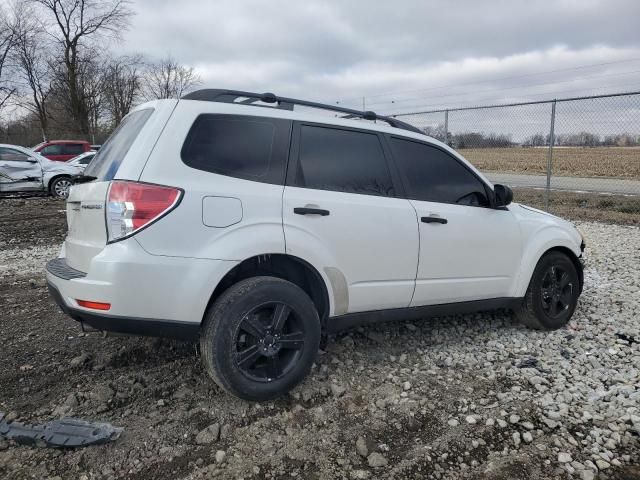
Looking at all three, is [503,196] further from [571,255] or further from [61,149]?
[61,149]

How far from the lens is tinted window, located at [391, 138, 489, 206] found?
11.9 ft

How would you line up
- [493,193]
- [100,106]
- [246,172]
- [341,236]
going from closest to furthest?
[246,172] < [341,236] < [493,193] < [100,106]

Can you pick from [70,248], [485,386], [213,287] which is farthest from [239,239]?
[485,386]

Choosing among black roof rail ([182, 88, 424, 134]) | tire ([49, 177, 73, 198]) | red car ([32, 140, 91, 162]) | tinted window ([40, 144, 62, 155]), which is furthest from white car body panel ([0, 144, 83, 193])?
black roof rail ([182, 88, 424, 134])

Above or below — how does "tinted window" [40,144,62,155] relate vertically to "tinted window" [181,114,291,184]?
above

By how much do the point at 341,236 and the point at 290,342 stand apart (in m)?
0.75

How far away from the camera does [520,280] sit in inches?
163

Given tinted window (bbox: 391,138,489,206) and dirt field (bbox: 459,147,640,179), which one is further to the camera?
dirt field (bbox: 459,147,640,179)

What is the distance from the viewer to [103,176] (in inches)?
111

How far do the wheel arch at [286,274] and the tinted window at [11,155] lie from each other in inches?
476

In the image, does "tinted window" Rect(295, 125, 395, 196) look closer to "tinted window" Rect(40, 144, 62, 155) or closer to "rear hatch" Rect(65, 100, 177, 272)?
"rear hatch" Rect(65, 100, 177, 272)

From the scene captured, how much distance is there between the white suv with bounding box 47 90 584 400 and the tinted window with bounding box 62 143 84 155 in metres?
18.8

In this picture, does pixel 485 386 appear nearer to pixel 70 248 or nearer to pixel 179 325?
pixel 179 325

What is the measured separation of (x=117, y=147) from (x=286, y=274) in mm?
1330
